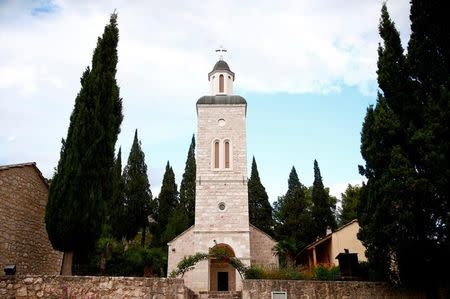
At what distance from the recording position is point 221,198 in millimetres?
24094

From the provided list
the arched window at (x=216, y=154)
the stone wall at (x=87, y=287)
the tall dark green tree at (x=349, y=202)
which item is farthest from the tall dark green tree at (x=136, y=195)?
the stone wall at (x=87, y=287)

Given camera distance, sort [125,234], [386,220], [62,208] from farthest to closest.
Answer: [125,234], [62,208], [386,220]

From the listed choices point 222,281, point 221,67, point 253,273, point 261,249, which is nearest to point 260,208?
point 222,281

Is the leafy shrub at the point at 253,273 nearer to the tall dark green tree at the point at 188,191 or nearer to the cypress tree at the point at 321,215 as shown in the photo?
the tall dark green tree at the point at 188,191

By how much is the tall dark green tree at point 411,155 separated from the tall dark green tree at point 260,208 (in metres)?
24.3

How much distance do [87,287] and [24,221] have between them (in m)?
5.37

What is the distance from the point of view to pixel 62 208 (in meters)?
13.0

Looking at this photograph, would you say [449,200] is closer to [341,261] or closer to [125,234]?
[341,261]

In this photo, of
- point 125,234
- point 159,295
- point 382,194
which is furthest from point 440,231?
point 125,234

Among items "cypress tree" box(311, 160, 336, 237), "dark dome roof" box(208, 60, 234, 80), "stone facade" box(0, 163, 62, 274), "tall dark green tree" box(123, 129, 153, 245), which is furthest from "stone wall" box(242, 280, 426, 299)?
"tall dark green tree" box(123, 129, 153, 245)

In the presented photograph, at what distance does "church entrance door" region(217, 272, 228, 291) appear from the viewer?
2617 cm

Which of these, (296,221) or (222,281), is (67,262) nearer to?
(222,281)

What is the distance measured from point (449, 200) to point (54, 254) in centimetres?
1438

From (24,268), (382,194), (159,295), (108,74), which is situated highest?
(108,74)
